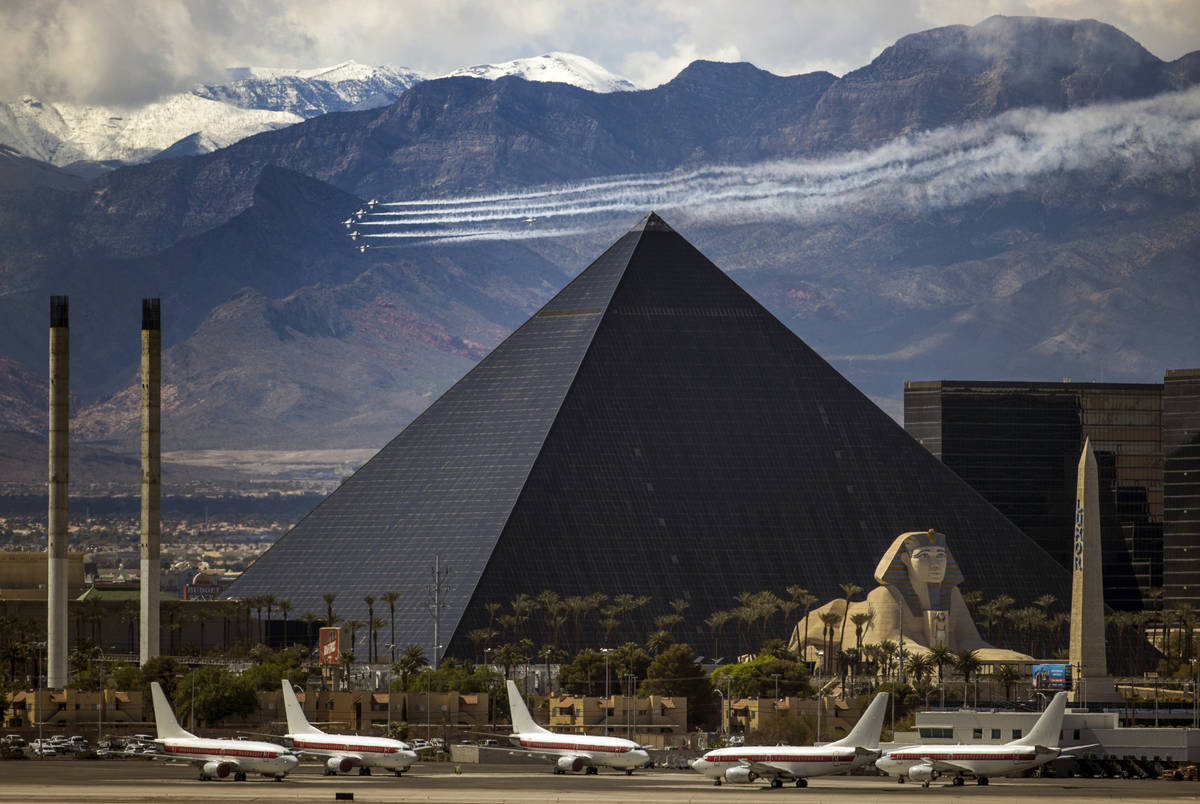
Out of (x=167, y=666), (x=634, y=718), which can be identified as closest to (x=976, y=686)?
(x=634, y=718)

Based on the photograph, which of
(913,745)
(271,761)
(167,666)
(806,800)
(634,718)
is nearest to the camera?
(806,800)

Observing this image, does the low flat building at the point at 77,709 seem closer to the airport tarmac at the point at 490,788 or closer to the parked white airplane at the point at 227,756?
the airport tarmac at the point at 490,788

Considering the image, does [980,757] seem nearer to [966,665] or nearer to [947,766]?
[947,766]

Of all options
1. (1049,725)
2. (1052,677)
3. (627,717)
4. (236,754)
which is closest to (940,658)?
(1052,677)

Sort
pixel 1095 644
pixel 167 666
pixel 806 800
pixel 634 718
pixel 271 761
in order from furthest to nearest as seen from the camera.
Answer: pixel 167 666
pixel 634 718
pixel 1095 644
pixel 271 761
pixel 806 800

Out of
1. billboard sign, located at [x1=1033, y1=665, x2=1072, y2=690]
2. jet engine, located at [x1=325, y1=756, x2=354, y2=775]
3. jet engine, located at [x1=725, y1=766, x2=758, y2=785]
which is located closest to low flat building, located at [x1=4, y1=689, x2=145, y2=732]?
jet engine, located at [x1=325, y1=756, x2=354, y2=775]

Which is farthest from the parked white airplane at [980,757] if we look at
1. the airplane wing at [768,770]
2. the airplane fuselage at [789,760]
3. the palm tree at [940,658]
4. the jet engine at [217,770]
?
the palm tree at [940,658]

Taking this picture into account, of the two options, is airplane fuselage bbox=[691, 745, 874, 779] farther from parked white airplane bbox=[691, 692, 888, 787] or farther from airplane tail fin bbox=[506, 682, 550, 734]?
airplane tail fin bbox=[506, 682, 550, 734]

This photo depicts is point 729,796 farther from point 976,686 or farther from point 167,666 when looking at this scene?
point 167,666
